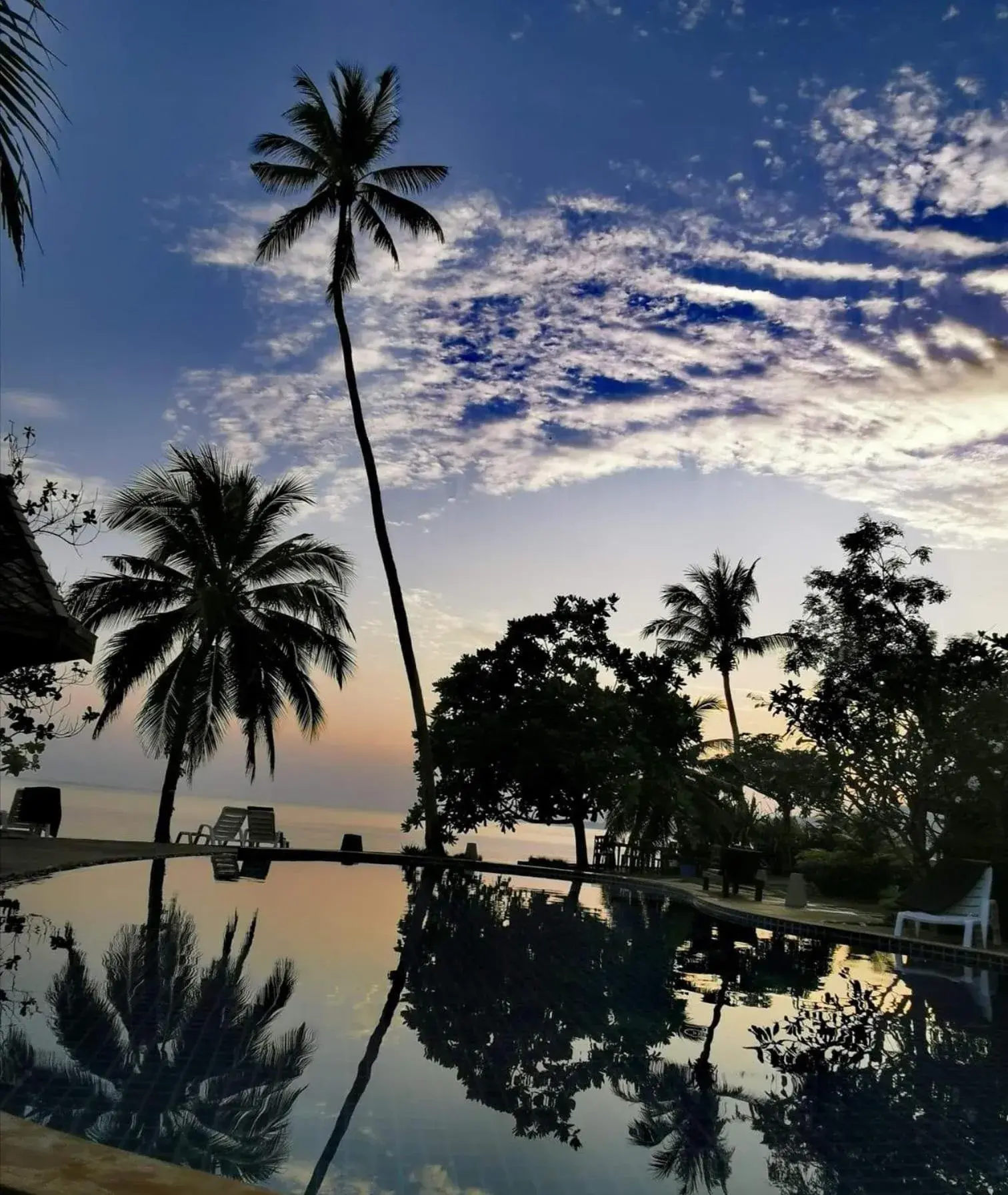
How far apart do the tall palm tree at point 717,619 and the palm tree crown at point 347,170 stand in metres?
17.4

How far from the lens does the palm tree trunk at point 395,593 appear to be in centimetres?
2278

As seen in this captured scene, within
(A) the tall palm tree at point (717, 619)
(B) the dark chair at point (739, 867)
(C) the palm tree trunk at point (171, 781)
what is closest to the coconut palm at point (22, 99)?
(B) the dark chair at point (739, 867)

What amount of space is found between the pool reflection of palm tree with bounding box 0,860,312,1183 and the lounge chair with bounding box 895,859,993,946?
9406 mm

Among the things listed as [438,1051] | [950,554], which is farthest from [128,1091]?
[950,554]

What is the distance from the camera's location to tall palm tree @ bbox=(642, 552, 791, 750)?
34.6 metres

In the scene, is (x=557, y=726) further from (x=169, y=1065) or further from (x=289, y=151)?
(x=169, y=1065)

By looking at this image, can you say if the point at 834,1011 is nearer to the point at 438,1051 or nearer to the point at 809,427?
the point at 438,1051

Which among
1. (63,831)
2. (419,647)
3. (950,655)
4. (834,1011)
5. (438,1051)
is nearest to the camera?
(438,1051)

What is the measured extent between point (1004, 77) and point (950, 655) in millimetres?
8925

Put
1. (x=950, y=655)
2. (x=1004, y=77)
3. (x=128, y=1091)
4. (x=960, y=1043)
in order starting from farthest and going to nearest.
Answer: (x=950, y=655), (x=1004, y=77), (x=960, y=1043), (x=128, y=1091)

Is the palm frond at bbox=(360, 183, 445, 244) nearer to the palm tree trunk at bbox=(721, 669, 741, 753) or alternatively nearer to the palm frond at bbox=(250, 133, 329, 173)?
the palm frond at bbox=(250, 133, 329, 173)

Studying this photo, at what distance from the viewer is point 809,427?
661 inches

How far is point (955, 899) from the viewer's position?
1367 centimetres

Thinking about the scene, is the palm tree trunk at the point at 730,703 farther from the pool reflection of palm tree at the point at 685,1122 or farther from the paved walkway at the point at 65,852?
the pool reflection of palm tree at the point at 685,1122
